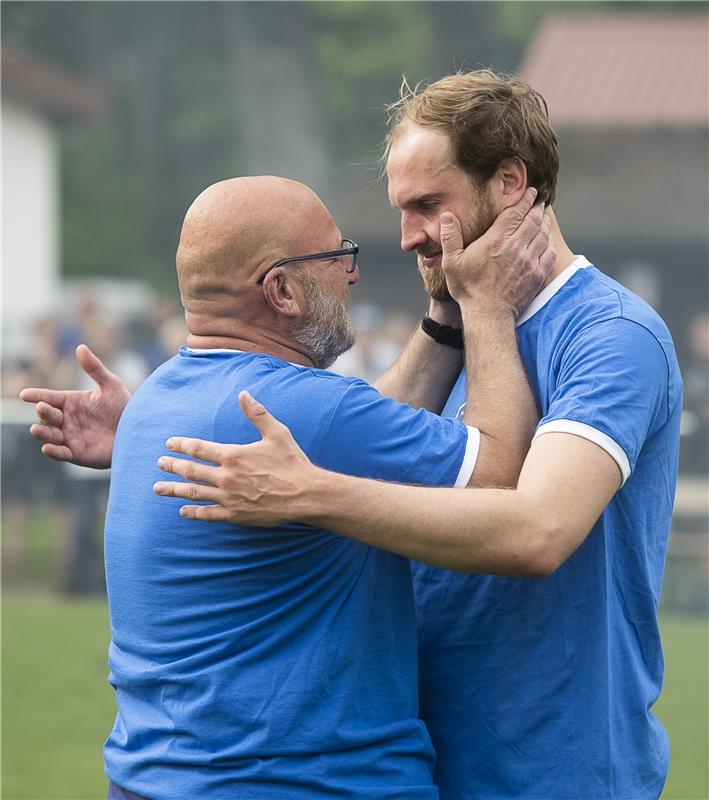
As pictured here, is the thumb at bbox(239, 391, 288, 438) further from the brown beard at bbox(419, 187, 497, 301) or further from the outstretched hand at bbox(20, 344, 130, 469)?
the outstretched hand at bbox(20, 344, 130, 469)

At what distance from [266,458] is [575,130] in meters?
19.7

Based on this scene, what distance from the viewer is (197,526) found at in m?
2.27

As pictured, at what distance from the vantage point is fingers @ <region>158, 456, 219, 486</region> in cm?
211

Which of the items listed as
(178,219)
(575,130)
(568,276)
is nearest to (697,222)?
(575,130)

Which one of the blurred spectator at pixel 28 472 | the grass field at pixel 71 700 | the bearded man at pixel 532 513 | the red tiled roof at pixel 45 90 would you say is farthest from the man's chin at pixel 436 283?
the red tiled roof at pixel 45 90

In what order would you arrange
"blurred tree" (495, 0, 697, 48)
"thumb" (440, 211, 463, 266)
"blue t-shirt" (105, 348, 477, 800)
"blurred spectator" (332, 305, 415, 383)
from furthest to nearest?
1. "blurred tree" (495, 0, 697, 48)
2. "blurred spectator" (332, 305, 415, 383)
3. "thumb" (440, 211, 463, 266)
4. "blue t-shirt" (105, 348, 477, 800)

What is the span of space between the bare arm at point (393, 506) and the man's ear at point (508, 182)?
646 millimetres

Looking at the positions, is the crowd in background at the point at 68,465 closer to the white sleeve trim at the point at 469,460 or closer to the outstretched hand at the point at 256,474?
the white sleeve trim at the point at 469,460

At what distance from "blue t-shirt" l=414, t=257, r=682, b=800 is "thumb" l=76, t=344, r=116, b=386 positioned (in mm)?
960

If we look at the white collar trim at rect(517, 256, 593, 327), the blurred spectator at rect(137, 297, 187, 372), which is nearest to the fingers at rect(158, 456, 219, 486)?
the white collar trim at rect(517, 256, 593, 327)

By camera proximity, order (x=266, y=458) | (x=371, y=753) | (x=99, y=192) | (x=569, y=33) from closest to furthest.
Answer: (x=266, y=458), (x=371, y=753), (x=569, y=33), (x=99, y=192)

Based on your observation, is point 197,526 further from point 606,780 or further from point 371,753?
point 606,780

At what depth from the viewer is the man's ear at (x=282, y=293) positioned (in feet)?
7.86

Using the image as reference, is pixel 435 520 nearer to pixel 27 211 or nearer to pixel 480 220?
pixel 480 220
